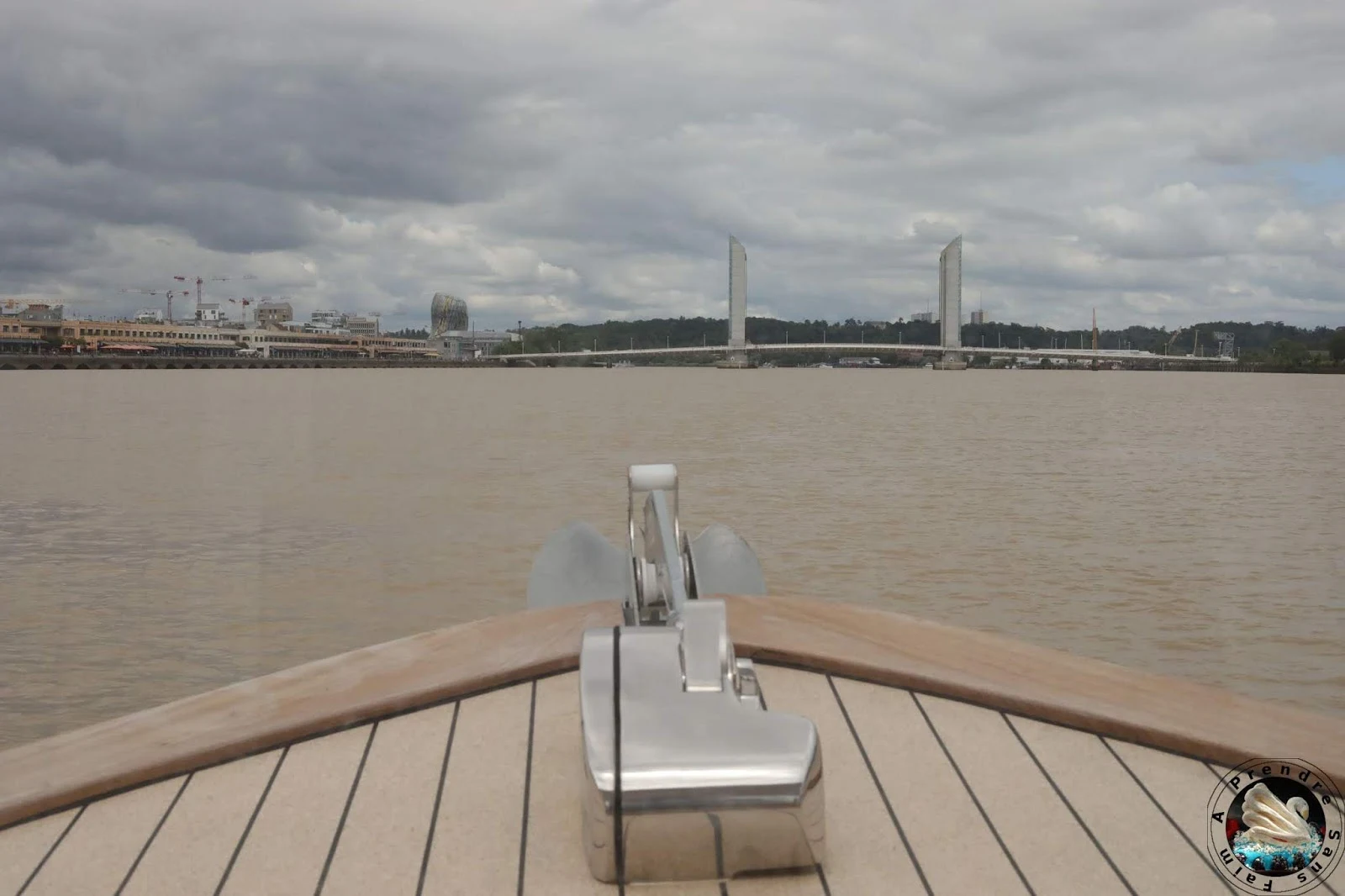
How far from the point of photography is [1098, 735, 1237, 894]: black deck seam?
5.51ft

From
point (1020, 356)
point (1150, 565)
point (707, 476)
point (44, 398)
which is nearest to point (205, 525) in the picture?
point (707, 476)

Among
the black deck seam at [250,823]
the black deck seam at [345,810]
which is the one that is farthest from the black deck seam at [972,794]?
the black deck seam at [250,823]

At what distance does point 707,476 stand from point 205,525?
6629 millimetres

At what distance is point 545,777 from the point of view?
1.95 meters

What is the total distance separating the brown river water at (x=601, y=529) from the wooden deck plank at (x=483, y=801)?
339cm

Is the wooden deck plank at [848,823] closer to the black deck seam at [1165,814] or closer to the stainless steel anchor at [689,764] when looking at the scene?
the stainless steel anchor at [689,764]

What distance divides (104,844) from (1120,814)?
151cm

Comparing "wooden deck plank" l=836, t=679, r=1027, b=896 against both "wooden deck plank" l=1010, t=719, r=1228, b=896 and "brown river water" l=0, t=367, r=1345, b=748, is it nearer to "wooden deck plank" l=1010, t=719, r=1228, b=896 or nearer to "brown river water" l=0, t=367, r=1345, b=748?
"wooden deck plank" l=1010, t=719, r=1228, b=896

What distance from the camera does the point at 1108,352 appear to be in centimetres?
8375

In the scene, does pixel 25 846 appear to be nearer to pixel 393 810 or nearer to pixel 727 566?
pixel 393 810

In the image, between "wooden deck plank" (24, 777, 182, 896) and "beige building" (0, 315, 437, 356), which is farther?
"beige building" (0, 315, 437, 356)

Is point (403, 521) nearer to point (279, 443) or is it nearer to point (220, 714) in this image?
point (220, 714)

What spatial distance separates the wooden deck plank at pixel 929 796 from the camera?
165cm

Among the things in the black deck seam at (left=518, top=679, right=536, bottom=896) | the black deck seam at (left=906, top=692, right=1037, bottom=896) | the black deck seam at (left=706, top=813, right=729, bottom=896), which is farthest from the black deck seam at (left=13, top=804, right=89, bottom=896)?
the black deck seam at (left=906, top=692, right=1037, bottom=896)
